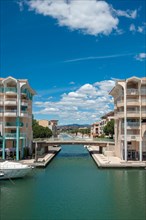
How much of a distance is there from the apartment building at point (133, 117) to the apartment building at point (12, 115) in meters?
15.7

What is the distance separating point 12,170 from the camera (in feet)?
118

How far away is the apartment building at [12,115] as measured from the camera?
1975 inches

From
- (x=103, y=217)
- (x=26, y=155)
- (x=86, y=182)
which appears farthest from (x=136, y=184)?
(x=26, y=155)

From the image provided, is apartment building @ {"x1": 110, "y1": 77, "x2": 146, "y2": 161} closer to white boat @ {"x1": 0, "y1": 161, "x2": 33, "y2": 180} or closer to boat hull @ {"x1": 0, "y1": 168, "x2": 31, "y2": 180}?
boat hull @ {"x1": 0, "y1": 168, "x2": 31, "y2": 180}

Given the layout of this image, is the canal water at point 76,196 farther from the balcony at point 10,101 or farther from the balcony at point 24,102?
the balcony at point 24,102

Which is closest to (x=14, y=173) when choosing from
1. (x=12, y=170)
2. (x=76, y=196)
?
(x=12, y=170)

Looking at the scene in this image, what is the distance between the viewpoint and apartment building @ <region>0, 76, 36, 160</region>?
165ft

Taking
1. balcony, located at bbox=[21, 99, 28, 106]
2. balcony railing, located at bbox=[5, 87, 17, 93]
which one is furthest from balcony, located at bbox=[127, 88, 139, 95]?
balcony railing, located at bbox=[5, 87, 17, 93]

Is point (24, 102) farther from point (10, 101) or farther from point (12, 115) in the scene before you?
point (12, 115)

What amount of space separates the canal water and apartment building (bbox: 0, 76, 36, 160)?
33.4 feet

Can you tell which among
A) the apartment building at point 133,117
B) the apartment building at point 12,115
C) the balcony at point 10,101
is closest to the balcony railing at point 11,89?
the apartment building at point 12,115

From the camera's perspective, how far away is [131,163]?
1801 inches

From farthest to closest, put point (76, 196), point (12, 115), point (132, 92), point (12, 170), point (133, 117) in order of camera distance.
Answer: point (12, 115) < point (133, 117) < point (132, 92) < point (12, 170) < point (76, 196)

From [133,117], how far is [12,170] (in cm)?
2187
